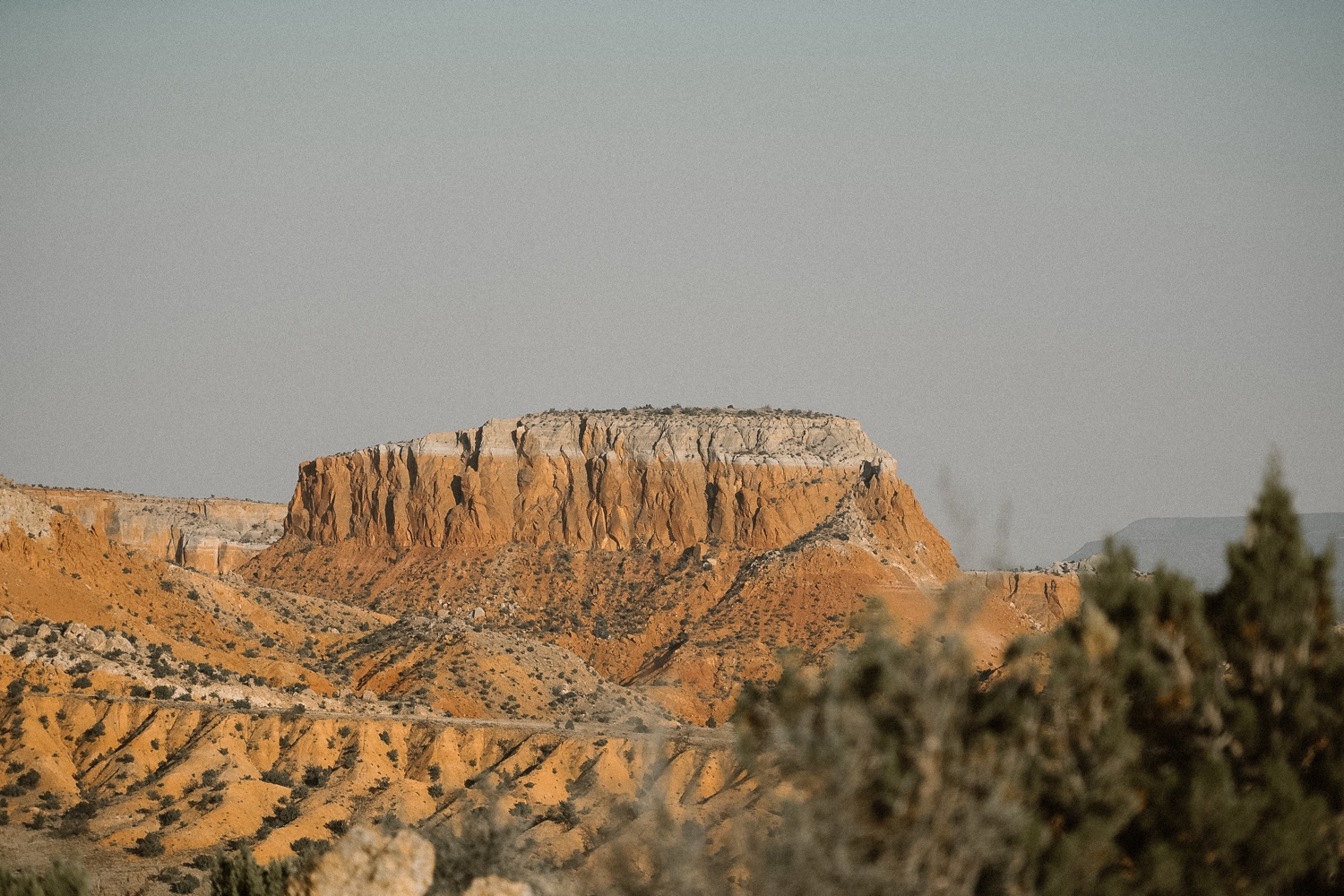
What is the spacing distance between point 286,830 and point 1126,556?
2983 cm

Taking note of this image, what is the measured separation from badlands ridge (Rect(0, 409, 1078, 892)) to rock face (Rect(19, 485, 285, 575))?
48cm

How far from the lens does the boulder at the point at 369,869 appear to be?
1694 centimetres

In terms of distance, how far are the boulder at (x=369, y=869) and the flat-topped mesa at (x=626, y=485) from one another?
4032 inches

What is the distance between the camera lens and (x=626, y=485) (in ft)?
425

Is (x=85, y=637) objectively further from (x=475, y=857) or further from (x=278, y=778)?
(x=475, y=857)

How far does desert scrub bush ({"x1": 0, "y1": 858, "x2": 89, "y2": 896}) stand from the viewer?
21141mm

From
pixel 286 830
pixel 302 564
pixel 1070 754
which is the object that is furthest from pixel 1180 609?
pixel 302 564

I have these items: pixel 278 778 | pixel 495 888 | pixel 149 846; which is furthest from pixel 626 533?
pixel 495 888

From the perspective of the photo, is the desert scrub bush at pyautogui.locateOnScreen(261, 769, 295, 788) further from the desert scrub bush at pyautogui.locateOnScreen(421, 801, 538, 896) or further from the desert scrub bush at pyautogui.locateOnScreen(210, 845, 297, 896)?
the desert scrub bush at pyautogui.locateOnScreen(421, 801, 538, 896)

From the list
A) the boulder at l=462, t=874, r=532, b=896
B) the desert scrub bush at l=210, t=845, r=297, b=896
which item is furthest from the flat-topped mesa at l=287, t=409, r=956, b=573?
the boulder at l=462, t=874, r=532, b=896

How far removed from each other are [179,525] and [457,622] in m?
79.2

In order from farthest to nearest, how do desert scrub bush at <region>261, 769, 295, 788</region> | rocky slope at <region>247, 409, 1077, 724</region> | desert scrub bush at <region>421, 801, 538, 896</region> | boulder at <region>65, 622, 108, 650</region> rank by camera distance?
rocky slope at <region>247, 409, 1077, 724</region>
boulder at <region>65, 622, 108, 650</region>
desert scrub bush at <region>261, 769, 295, 788</region>
desert scrub bush at <region>421, 801, 538, 896</region>

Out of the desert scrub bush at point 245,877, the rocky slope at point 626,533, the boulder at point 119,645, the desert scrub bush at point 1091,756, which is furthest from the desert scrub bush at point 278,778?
the rocky slope at point 626,533

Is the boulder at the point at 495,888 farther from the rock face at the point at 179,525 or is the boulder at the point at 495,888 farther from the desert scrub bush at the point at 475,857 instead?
the rock face at the point at 179,525
